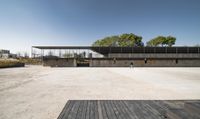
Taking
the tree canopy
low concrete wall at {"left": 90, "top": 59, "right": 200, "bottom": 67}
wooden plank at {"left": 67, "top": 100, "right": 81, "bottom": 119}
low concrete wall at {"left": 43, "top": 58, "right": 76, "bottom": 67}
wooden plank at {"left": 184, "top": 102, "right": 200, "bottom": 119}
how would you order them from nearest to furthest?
1. wooden plank at {"left": 184, "top": 102, "right": 200, "bottom": 119}
2. wooden plank at {"left": 67, "top": 100, "right": 81, "bottom": 119}
3. low concrete wall at {"left": 43, "top": 58, "right": 76, "bottom": 67}
4. low concrete wall at {"left": 90, "top": 59, "right": 200, "bottom": 67}
5. the tree canopy

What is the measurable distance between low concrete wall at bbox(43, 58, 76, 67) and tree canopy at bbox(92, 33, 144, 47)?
105 feet

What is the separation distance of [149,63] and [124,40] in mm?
28169

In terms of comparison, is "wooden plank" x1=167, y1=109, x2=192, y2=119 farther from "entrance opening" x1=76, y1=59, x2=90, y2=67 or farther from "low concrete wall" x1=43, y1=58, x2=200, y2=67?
"entrance opening" x1=76, y1=59, x2=90, y2=67

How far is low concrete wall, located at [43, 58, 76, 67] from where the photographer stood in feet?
128

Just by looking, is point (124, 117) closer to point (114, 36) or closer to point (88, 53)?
point (88, 53)

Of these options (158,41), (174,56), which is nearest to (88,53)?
(174,56)

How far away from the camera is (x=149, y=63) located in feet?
133

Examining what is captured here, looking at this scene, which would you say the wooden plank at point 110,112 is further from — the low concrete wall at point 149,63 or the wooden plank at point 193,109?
the low concrete wall at point 149,63

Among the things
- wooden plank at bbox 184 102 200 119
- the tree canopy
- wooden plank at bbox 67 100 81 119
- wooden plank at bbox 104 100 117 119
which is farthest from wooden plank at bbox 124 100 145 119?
the tree canopy

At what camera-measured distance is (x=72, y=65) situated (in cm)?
3978

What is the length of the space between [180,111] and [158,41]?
72.1 metres

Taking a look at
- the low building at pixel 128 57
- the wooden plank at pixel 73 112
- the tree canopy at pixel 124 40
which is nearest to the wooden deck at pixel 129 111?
the wooden plank at pixel 73 112

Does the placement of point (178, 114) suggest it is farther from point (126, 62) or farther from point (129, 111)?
point (126, 62)

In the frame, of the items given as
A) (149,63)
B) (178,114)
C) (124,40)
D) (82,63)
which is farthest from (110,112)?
(124,40)
